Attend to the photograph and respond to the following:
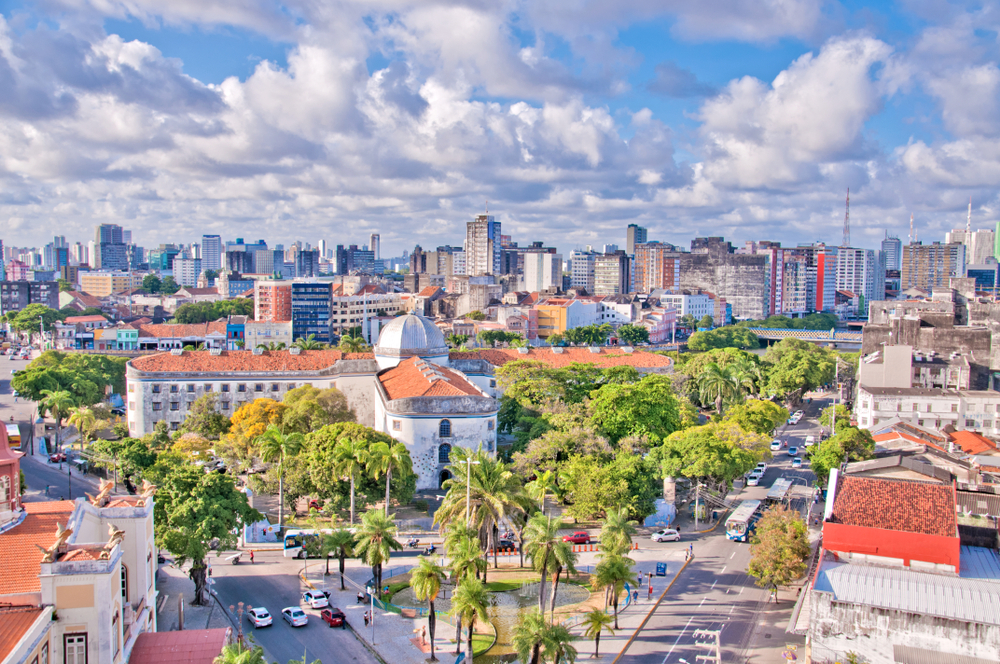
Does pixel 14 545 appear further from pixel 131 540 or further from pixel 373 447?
pixel 373 447

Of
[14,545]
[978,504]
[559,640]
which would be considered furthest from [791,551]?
[14,545]

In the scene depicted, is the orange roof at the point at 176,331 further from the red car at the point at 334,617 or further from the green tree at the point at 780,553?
the green tree at the point at 780,553

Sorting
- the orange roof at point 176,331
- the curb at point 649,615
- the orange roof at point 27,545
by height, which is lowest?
the curb at point 649,615

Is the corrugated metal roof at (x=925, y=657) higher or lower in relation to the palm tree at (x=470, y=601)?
lower

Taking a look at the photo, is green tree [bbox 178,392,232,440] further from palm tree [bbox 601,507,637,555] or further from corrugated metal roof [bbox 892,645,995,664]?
corrugated metal roof [bbox 892,645,995,664]

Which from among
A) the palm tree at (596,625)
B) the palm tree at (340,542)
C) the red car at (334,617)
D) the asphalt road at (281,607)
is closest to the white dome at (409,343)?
the asphalt road at (281,607)

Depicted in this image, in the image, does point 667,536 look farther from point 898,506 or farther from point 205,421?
point 205,421
